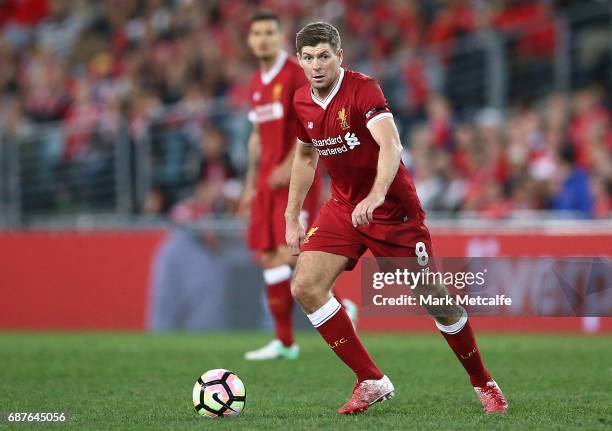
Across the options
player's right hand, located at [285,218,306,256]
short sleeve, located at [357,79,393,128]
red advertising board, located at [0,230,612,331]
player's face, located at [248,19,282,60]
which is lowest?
red advertising board, located at [0,230,612,331]

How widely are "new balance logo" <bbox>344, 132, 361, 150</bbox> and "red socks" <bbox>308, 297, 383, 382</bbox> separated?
0.93 m

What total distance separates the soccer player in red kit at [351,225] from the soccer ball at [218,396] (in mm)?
607

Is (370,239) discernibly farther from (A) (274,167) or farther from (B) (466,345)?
(A) (274,167)

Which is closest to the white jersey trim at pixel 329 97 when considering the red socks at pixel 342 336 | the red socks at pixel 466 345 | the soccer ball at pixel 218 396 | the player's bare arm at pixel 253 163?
the red socks at pixel 342 336

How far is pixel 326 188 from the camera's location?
15031mm

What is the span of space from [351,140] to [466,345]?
1383 millimetres

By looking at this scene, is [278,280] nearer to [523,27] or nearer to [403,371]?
[403,371]

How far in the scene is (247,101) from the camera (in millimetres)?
16844

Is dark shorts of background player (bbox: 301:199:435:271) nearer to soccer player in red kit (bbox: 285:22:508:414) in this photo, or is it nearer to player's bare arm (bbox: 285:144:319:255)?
soccer player in red kit (bbox: 285:22:508:414)

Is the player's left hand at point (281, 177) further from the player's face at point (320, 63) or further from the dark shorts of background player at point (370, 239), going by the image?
the player's face at point (320, 63)

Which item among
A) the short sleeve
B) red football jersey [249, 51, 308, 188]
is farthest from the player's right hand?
red football jersey [249, 51, 308, 188]

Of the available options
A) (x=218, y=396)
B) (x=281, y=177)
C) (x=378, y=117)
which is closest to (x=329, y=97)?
(x=378, y=117)

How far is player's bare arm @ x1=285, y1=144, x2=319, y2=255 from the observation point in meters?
6.93

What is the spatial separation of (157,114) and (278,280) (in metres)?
8.16
